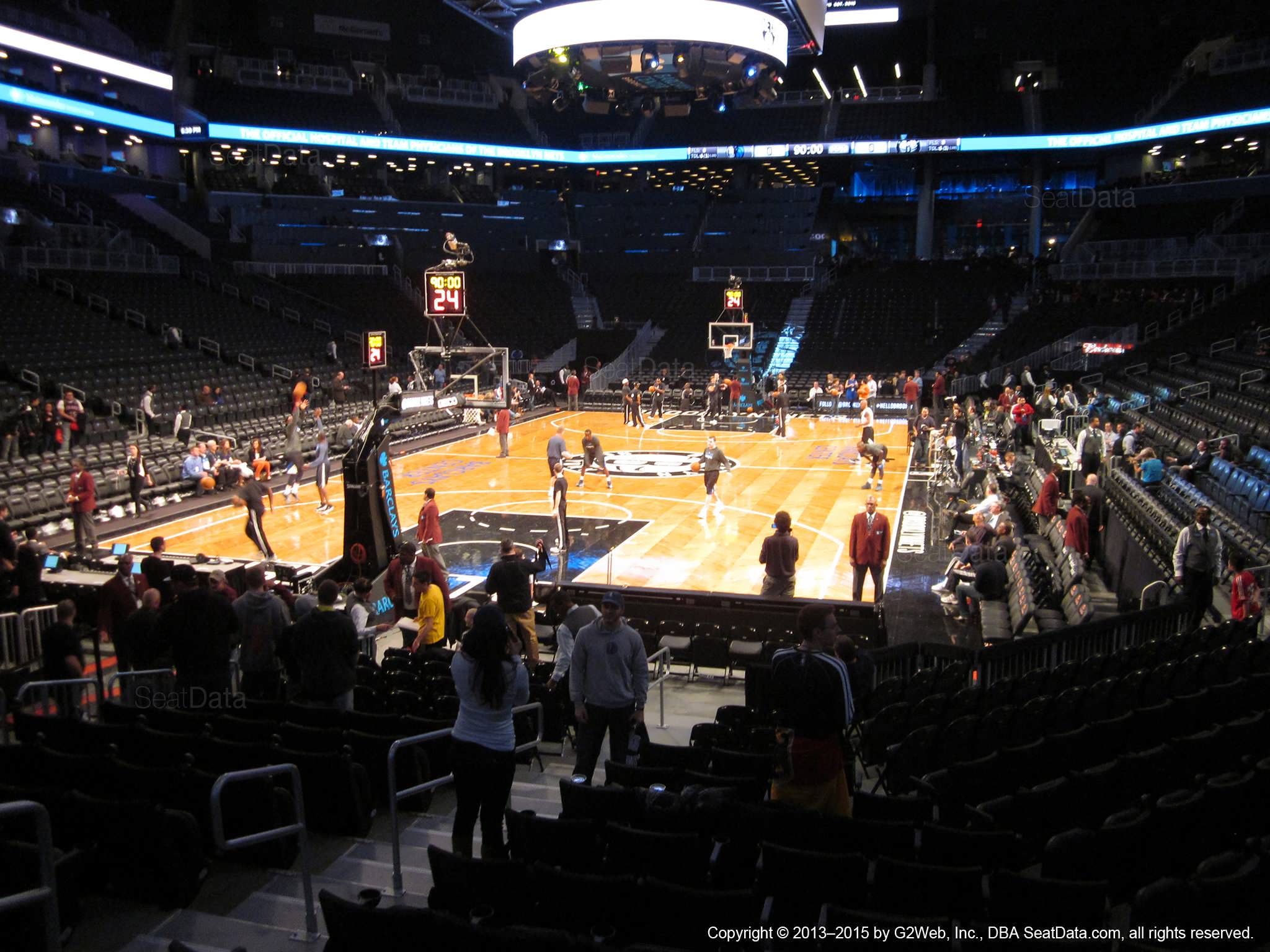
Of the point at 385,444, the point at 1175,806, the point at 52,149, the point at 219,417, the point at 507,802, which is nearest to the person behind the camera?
the point at 1175,806

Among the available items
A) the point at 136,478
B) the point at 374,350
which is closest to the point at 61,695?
the point at 374,350

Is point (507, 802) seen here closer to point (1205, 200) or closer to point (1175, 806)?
point (1175, 806)

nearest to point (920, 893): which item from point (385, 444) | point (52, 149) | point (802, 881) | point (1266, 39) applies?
point (802, 881)

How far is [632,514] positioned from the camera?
64.8 feet

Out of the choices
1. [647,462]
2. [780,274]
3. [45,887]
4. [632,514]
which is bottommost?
[632,514]

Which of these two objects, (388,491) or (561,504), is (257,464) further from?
(388,491)

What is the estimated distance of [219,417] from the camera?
25.6 meters

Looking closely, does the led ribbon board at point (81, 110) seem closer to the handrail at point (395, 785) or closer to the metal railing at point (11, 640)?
the metal railing at point (11, 640)

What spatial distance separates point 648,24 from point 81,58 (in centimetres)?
3328

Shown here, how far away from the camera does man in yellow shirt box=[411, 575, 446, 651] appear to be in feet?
32.5

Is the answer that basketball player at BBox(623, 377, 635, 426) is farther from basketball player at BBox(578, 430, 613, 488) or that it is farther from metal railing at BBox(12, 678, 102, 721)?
metal railing at BBox(12, 678, 102, 721)

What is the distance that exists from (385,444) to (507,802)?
8.68m

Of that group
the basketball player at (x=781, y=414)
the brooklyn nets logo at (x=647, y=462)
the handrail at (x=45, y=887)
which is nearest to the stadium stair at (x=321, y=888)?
the handrail at (x=45, y=887)

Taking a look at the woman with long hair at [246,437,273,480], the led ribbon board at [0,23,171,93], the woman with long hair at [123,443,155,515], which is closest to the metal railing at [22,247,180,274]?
the led ribbon board at [0,23,171,93]
